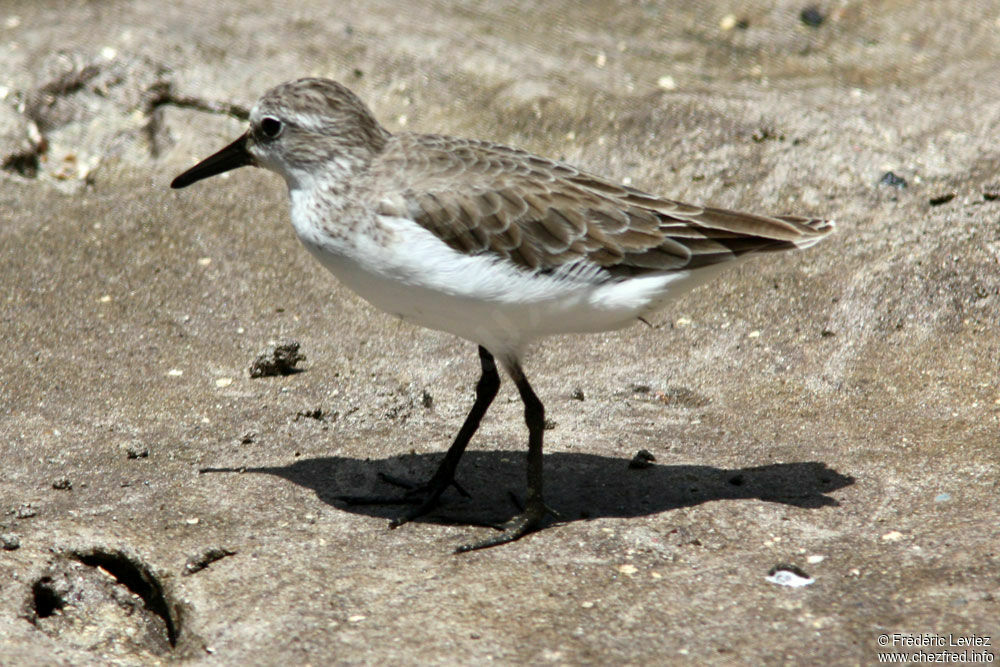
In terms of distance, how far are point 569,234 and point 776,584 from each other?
6.05ft

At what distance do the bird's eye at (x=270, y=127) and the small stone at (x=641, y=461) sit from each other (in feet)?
8.19

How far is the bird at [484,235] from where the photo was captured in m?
5.14

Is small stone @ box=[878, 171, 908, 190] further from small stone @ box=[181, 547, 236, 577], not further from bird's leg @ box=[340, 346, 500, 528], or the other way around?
small stone @ box=[181, 547, 236, 577]

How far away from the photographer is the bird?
514cm

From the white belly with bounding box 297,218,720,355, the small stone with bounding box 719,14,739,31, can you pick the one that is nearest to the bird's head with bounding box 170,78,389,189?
the white belly with bounding box 297,218,720,355

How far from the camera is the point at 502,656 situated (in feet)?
14.1

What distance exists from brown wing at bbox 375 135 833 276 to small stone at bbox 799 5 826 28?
5.24 meters

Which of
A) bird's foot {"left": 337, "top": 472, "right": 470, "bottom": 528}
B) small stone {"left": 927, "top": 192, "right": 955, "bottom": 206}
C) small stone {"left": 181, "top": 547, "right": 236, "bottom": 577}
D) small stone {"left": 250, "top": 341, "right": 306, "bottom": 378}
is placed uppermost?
small stone {"left": 927, "top": 192, "right": 955, "bottom": 206}

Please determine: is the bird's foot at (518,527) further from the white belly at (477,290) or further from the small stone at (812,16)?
the small stone at (812,16)

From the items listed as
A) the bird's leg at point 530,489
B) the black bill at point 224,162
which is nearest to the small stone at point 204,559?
the bird's leg at point 530,489

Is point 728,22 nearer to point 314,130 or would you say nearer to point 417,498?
point 314,130

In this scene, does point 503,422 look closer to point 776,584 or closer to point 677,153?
point 776,584

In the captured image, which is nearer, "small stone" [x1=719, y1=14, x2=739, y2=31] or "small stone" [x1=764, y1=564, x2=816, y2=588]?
"small stone" [x1=764, y1=564, x2=816, y2=588]

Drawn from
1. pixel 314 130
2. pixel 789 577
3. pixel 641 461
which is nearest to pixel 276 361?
pixel 314 130
